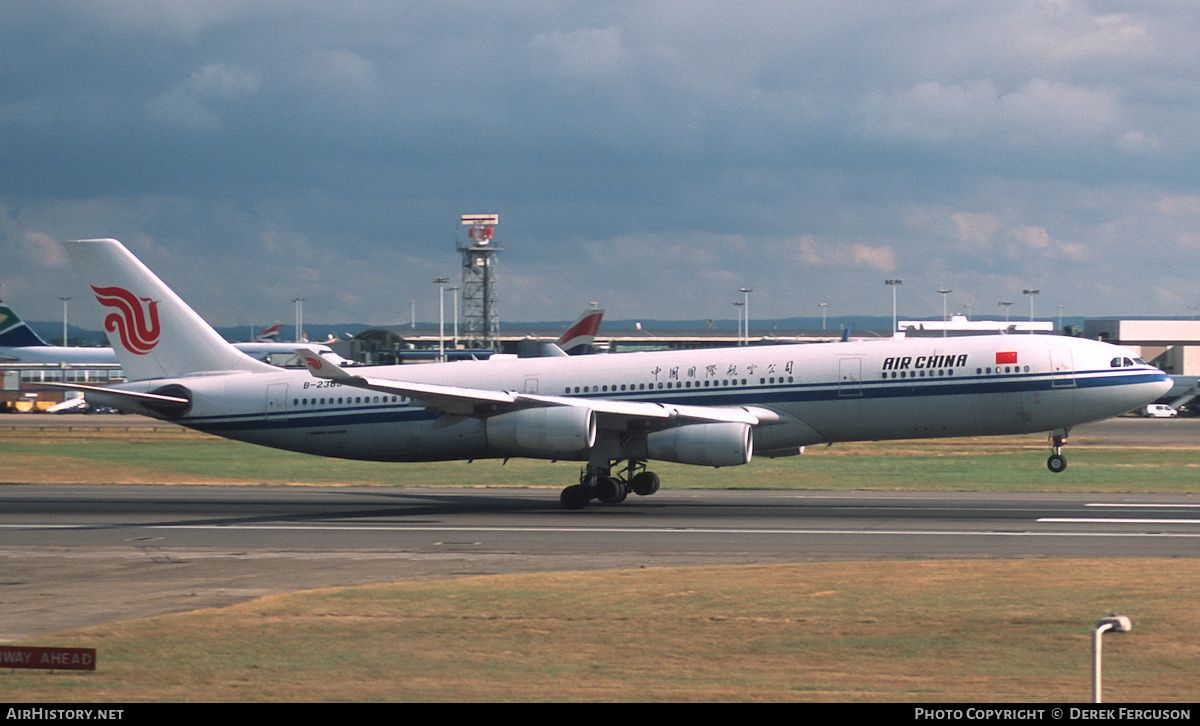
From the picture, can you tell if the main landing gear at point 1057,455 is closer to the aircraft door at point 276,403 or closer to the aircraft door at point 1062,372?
the aircraft door at point 1062,372

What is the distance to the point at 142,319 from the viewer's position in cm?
3659

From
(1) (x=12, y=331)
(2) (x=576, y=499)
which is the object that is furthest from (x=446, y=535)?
(1) (x=12, y=331)

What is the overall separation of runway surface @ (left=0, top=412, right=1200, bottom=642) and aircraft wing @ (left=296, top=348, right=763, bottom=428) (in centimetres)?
250

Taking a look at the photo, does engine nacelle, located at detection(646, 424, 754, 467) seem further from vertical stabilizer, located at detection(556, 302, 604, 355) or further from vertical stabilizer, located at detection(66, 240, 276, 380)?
vertical stabilizer, located at detection(556, 302, 604, 355)

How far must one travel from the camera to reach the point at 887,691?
11859mm

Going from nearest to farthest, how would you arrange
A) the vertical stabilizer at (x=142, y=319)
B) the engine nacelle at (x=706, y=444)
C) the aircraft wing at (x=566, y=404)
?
the engine nacelle at (x=706, y=444)
the aircraft wing at (x=566, y=404)
the vertical stabilizer at (x=142, y=319)

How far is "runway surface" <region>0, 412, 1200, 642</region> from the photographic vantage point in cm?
2002

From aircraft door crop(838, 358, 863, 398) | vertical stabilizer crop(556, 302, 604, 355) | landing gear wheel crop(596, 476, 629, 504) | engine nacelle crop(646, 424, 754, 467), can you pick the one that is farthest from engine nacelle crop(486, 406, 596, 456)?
vertical stabilizer crop(556, 302, 604, 355)

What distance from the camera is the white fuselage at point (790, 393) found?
33000mm

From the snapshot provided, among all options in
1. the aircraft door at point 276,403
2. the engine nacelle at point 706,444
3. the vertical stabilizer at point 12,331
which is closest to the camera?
the engine nacelle at point 706,444

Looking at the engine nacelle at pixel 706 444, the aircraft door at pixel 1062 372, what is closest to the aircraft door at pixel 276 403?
the engine nacelle at pixel 706 444

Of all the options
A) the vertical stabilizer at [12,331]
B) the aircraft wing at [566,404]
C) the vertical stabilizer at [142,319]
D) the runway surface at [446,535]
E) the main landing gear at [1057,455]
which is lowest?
the runway surface at [446,535]

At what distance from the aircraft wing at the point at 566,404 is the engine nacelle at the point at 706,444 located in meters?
0.42
